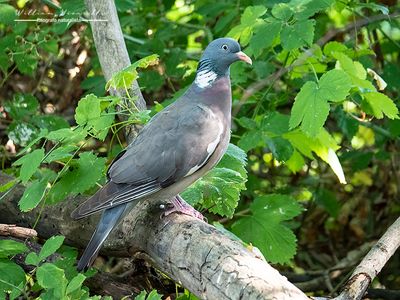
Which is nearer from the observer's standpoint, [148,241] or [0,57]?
[148,241]

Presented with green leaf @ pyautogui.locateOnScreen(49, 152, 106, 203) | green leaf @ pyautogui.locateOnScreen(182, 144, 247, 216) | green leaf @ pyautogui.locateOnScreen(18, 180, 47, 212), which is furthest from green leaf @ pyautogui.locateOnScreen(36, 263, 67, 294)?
green leaf @ pyautogui.locateOnScreen(182, 144, 247, 216)

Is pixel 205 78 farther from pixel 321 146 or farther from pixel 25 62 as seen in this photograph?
pixel 25 62

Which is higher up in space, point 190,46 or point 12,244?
point 12,244

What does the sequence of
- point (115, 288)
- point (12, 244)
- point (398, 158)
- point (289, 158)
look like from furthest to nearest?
1. point (398, 158)
2. point (289, 158)
3. point (115, 288)
4. point (12, 244)

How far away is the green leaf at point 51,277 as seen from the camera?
2.83m

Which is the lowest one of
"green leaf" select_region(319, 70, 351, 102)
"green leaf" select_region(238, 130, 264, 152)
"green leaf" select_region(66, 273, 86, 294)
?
"green leaf" select_region(238, 130, 264, 152)

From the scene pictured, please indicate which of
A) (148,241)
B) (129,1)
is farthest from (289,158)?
(129,1)

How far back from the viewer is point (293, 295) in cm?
255

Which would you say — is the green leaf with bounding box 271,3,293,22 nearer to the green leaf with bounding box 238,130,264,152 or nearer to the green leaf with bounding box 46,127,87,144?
the green leaf with bounding box 238,130,264,152

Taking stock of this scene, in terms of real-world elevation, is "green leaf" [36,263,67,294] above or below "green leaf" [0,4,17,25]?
below

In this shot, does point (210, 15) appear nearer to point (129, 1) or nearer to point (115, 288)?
point (129, 1)

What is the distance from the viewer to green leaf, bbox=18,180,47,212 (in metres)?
3.19

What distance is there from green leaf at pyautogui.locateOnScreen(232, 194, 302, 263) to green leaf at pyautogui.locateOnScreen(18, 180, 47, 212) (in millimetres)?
1155

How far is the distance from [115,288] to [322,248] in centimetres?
295
